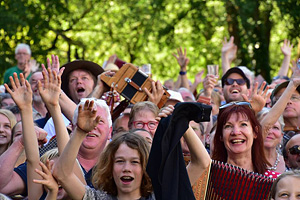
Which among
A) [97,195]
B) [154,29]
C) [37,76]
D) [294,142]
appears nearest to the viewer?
[97,195]

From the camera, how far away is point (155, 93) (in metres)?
8.00

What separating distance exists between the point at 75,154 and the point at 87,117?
1.04ft

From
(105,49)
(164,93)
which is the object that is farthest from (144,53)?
(164,93)

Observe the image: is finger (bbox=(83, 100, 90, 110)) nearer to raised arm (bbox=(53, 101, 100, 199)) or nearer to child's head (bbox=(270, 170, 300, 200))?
raised arm (bbox=(53, 101, 100, 199))

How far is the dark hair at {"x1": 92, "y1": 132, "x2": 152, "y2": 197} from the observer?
5895 mm

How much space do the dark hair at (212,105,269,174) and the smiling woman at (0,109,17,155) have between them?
2.29m

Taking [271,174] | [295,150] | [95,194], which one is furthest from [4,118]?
[295,150]

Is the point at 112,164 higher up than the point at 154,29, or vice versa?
the point at 154,29

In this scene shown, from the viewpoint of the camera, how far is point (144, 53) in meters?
25.6

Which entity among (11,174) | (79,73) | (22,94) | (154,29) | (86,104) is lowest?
(11,174)

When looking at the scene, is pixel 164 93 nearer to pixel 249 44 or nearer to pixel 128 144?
pixel 128 144

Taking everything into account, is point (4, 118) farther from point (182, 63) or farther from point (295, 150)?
point (182, 63)

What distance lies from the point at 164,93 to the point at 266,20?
35.5ft

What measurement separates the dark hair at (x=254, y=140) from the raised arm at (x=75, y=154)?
5.43 ft
